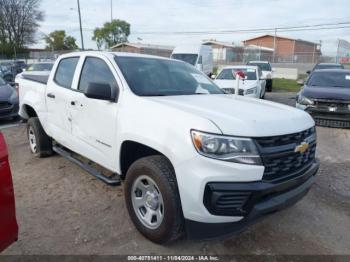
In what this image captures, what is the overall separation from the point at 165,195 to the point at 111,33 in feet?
255

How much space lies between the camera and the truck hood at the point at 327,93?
8.53 meters

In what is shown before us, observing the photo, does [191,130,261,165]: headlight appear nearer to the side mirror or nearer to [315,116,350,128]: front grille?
the side mirror

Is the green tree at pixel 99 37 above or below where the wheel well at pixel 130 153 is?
above

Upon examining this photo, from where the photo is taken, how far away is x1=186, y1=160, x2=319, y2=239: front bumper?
2543 mm

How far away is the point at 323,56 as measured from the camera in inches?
1652

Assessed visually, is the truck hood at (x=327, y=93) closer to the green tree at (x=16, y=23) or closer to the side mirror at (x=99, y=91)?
the side mirror at (x=99, y=91)

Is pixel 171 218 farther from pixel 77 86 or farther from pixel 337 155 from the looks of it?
pixel 337 155

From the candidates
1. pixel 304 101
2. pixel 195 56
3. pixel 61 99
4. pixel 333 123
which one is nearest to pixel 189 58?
pixel 195 56

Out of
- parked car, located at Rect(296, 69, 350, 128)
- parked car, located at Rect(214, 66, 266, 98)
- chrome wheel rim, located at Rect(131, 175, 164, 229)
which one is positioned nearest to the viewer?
chrome wheel rim, located at Rect(131, 175, 164, 229)

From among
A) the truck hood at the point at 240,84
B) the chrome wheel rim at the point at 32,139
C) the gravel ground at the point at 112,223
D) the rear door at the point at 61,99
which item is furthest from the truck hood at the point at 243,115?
the truck hood at the point at 240,84

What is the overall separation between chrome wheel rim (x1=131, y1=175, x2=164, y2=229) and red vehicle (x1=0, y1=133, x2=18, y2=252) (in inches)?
47.1

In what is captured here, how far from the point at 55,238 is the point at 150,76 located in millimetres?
2058

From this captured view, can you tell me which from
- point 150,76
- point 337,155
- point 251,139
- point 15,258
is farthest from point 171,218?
point 337,155

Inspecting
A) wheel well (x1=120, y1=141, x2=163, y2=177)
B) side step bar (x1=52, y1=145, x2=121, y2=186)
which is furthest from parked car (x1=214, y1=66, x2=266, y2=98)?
wheel well (x1=120, y1=141, x2=163, y2=177)
